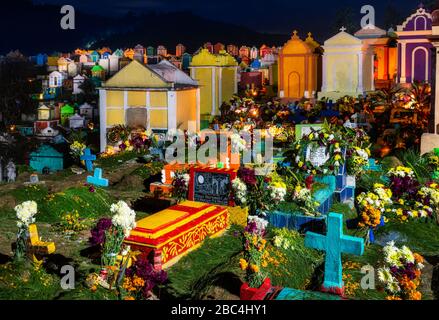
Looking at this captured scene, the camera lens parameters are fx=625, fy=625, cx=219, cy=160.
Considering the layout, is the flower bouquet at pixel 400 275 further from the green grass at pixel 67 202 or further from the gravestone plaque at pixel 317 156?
the green grass at pixel 67 202

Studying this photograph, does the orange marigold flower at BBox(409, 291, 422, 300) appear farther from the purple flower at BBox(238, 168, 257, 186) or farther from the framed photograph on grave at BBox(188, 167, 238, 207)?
the framed photograph on grave at BBox(188, 167, 238, 207)

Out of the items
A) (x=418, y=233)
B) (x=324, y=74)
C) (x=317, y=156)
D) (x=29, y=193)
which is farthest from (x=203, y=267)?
(x=324, y=74)

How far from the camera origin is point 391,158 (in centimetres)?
1789

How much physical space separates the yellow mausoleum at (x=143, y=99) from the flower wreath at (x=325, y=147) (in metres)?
9.38

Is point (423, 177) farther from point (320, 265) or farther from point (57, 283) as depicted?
point (57, 283)

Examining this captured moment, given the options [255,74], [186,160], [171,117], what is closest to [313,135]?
[186,160]

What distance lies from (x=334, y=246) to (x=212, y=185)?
4.54m

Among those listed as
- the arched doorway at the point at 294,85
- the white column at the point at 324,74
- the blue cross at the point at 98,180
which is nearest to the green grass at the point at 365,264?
the blue cross at the point at 98,180

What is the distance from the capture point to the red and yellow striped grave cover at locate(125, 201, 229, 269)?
959 cm

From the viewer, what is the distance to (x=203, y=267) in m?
10.1

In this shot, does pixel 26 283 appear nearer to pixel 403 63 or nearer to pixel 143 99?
pixel 143 99

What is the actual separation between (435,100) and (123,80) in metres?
11.5

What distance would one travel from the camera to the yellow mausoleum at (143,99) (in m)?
23.5

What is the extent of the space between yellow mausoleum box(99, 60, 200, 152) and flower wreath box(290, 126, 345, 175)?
9380 millimetres
